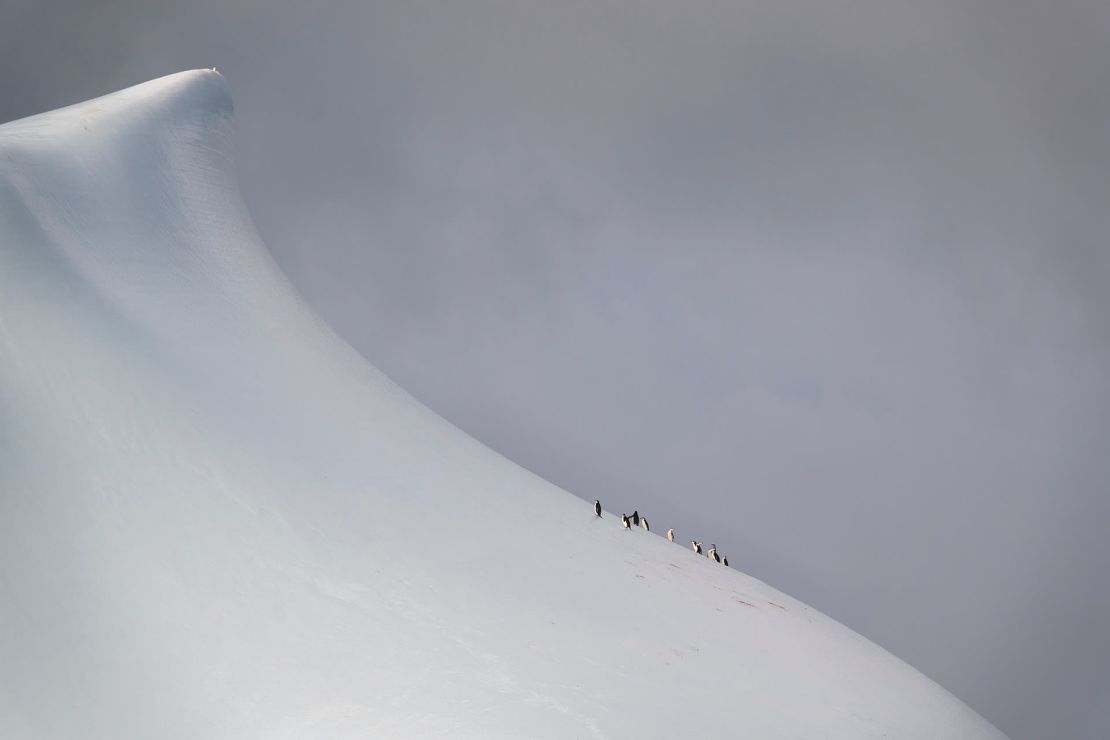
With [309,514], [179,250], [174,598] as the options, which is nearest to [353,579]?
[309,514]

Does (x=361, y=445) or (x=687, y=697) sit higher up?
(x=361, y=445)

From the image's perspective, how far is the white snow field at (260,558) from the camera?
205 inches

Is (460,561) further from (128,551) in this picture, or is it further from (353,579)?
(128,551)

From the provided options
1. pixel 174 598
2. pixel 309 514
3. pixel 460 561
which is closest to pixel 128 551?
pixel 174 598

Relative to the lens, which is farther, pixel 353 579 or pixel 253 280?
pixel 253 280

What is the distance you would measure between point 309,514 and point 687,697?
3031mm

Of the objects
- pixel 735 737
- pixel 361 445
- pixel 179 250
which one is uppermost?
pixel 179 250

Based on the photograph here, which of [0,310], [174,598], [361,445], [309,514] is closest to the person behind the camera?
[174,598]

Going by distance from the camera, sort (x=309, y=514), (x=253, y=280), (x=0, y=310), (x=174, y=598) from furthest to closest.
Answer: (x=253, y=280), (x=309, y=514), (x=0, y=310), (x=174, y=598)

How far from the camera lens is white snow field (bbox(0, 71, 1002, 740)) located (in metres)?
5.21

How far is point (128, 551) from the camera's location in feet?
18.9

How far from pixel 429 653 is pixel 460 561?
140cm

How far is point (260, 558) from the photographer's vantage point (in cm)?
626

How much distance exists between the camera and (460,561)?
7105 millimetres
